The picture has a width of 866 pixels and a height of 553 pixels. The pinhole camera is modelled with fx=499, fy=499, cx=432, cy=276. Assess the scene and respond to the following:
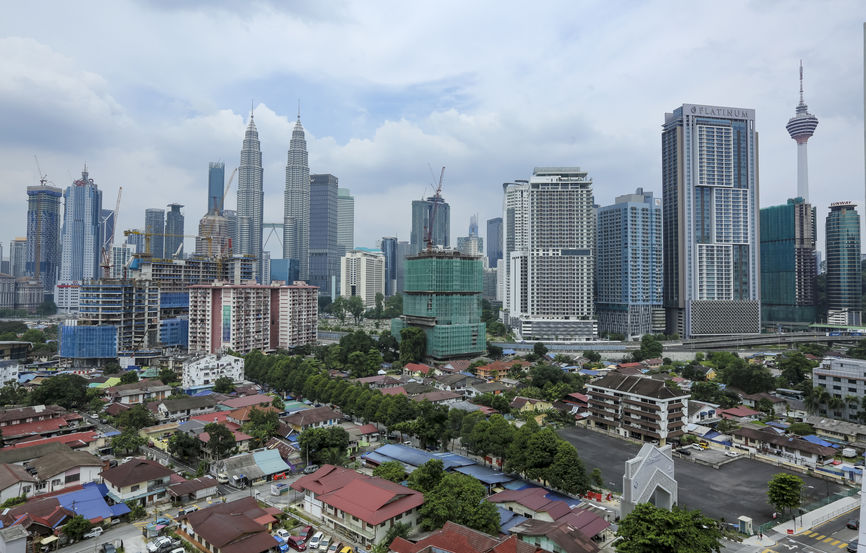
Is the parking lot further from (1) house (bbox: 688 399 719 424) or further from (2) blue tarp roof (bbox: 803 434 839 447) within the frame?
(1) house (bbox: 688 399 719 424)

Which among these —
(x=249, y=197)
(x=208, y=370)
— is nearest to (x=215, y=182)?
(x=249, y=197)

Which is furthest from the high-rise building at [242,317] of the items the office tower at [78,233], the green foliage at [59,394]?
the office tower at [78,233]

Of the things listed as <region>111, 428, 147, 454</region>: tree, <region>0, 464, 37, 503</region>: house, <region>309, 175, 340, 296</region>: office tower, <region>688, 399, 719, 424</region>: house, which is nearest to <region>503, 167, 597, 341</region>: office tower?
<region>688, 399, 719, 424</region>: house

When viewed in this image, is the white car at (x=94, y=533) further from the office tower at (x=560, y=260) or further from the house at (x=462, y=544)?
the office tower at (x=560, y=260)

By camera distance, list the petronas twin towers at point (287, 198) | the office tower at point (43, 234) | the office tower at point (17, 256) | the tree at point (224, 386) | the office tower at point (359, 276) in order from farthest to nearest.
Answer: the petronas twin towers at point (287, 198) < the office tower at point (17, 256) < the office tower at point (359, 276) < the office tower at point (43, 234) < the tree at point (224, 386)

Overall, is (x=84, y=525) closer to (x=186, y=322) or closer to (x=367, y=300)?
(x=186, y=322)

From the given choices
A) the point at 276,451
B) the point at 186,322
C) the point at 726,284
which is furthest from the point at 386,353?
the point at 726,284
